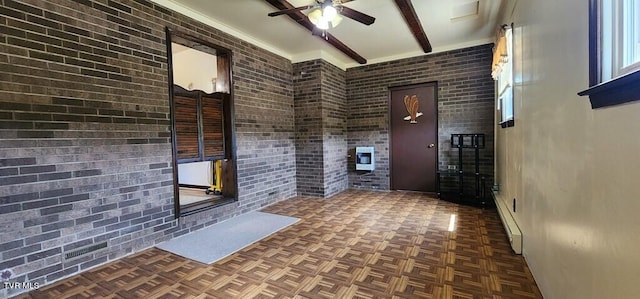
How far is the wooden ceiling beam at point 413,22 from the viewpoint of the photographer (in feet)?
Result: 10.4

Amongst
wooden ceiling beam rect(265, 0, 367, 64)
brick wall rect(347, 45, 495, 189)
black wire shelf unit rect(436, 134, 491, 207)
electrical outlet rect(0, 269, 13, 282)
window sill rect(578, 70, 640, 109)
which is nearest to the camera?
window sill rect(578, 70, 640, 109)

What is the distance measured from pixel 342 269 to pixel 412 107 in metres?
3.86

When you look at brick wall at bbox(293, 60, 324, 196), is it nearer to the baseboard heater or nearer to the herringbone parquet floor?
the herringbone parquet floor

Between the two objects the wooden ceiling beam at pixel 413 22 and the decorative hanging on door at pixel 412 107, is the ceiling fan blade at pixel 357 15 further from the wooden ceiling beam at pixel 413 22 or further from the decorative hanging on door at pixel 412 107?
the decorative hanging on door at pixel 412 107

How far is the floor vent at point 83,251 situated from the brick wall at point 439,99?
4329 millimetres

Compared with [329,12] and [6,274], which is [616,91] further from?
[6,274]

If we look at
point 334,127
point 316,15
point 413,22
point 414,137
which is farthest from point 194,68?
point 414,137

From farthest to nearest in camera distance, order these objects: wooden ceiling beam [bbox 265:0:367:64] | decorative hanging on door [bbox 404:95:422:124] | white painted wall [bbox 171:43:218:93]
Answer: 1. white painted wall [bbox 171:43:218:93]
2. decorative hanging on door [bbox 404:95:422:124]
3. wooden ceiling beam [bbox 265:0:367:64]

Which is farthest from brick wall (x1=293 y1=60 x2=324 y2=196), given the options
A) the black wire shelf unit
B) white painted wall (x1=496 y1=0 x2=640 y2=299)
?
white painted wall (x1=496 y1=0 x2=640 y2=299)

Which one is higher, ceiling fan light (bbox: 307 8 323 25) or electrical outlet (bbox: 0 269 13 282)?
ceiling fan light (bbox: 307 8 323 25)

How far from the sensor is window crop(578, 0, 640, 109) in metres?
0.84

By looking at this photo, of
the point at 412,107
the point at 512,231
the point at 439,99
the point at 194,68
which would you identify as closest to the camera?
the point at 512,231

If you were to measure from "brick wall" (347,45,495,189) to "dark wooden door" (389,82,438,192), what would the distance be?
0.12 m

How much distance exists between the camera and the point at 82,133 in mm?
2363
